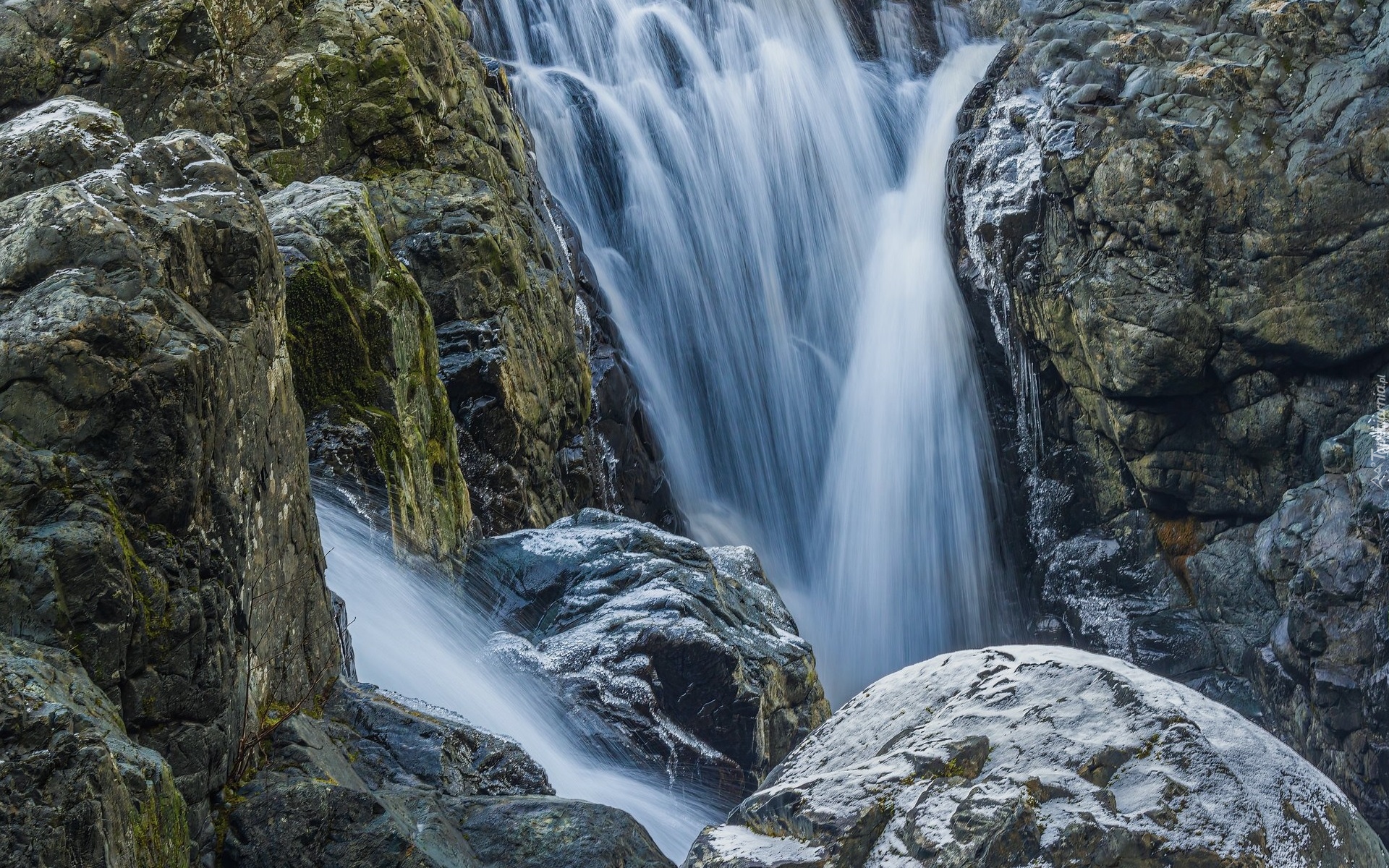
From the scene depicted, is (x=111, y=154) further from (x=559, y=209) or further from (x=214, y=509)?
(x=559, y=209)

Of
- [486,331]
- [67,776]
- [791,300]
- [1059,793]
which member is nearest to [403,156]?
[486,331]

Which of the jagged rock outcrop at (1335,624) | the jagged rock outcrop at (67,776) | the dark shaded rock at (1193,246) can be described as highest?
the jagged rock outcrop at (67,776)

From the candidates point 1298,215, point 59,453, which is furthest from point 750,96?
point 59,453

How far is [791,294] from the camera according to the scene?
19203 mm

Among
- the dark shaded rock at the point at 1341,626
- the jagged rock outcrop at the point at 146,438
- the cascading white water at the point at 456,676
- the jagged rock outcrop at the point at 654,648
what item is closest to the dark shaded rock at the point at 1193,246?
the dark shaded rock at the point at 1341,626

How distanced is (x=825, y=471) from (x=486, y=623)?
420 inches

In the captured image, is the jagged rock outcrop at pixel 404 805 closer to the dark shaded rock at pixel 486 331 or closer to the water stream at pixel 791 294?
the dark shaded rock at pixel 486 331

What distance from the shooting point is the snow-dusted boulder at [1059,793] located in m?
3.41

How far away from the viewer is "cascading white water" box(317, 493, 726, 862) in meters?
6.81

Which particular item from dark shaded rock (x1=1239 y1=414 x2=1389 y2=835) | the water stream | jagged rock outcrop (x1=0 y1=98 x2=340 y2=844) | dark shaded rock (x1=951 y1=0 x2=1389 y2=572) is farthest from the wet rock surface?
jagged rock outcrop (x1=0 y1=98 x2=340 y2=844)

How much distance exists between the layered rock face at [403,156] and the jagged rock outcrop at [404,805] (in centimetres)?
286

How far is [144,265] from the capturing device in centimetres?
392

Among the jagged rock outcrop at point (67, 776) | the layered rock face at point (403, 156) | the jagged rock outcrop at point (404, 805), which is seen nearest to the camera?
the jagged rock outcrop at point (67, 776)

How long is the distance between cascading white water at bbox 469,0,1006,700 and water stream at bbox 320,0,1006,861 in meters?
0.04
